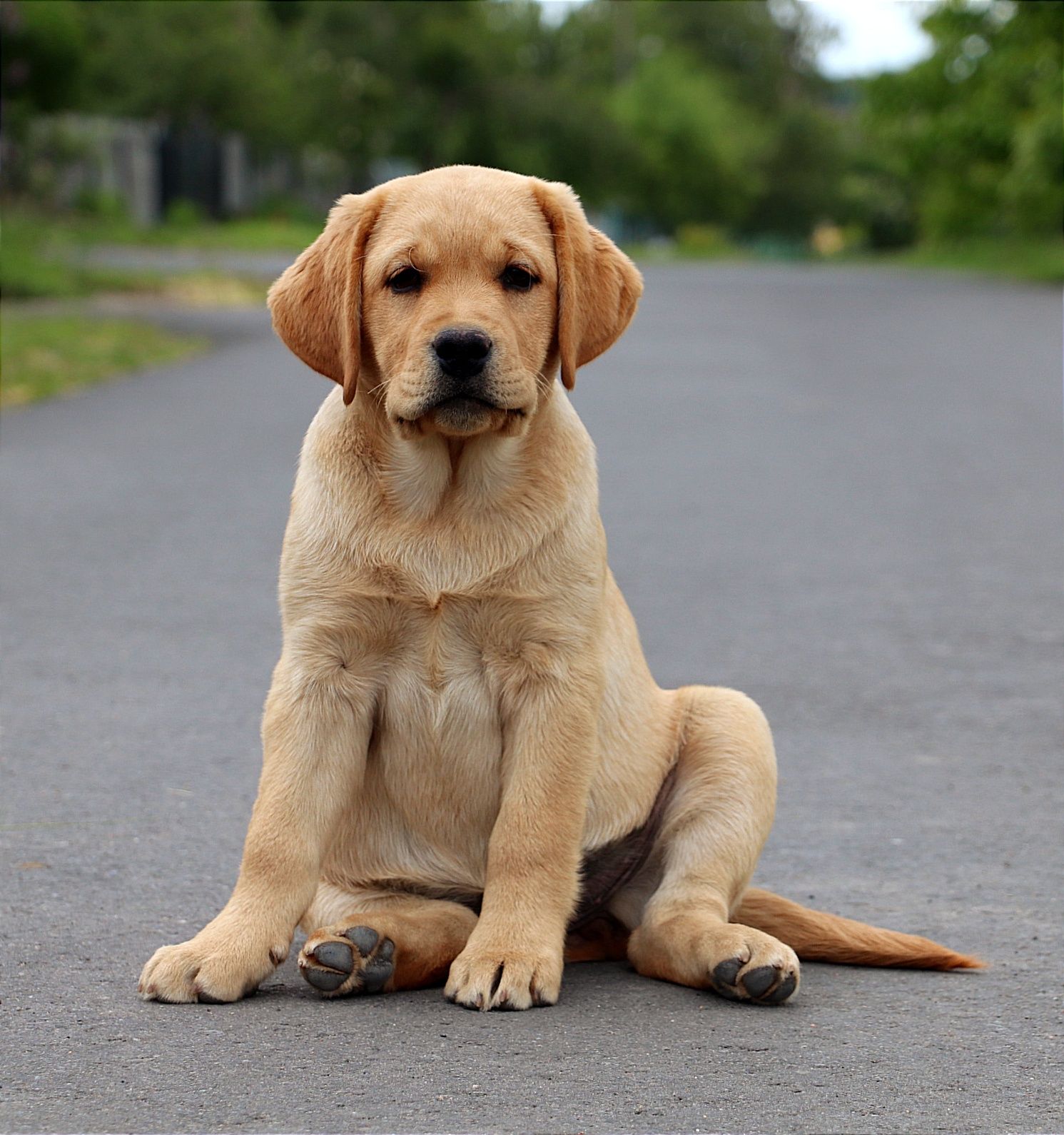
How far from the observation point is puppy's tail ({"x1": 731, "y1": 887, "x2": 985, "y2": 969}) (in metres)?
4.04

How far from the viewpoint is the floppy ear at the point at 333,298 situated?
3975 mm

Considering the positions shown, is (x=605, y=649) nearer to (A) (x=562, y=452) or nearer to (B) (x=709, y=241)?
(A) (x=562, y=452)

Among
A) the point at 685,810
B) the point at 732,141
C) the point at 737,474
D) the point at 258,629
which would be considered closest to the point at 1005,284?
the point at 737,474

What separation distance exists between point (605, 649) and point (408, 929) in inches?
28.9

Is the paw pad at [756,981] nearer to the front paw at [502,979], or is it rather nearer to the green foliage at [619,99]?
the front paw at [502,979]

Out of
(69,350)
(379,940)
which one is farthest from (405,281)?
(69,350)

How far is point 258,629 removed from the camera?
25.5ft

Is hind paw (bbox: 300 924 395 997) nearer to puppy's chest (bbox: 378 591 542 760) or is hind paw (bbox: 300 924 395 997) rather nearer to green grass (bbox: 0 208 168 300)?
puppy's chest (bbox: 378 591 542 760)

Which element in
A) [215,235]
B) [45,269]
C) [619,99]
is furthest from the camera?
[619,99]

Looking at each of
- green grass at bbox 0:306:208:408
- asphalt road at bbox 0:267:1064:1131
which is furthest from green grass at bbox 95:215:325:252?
asphalt road at bbox 0:267:1064:1131

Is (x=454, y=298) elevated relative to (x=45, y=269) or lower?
elevated

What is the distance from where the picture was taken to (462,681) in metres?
3.82

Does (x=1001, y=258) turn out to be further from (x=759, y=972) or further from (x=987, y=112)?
(x=759, y=972)

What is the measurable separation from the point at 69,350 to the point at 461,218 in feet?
44.9
